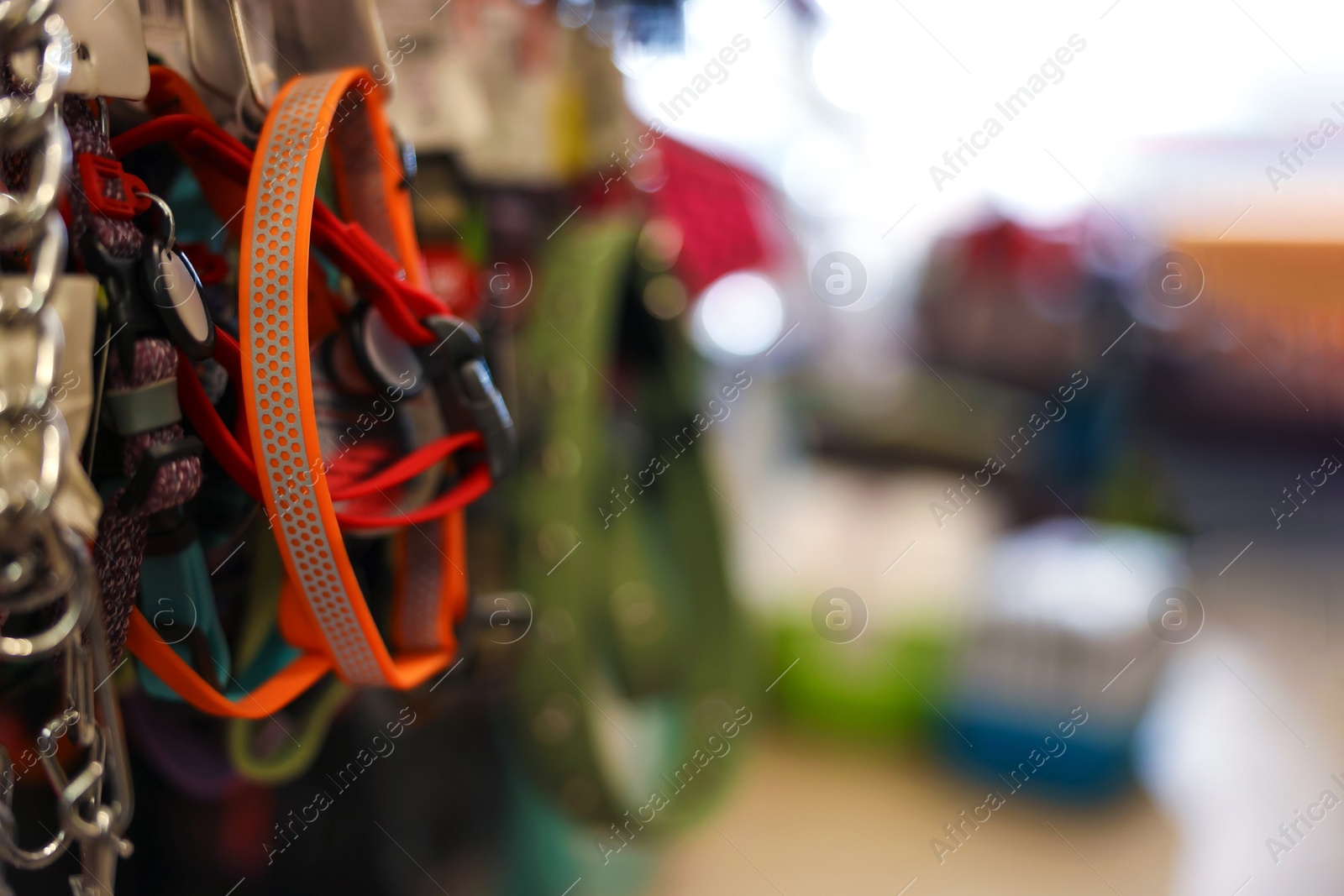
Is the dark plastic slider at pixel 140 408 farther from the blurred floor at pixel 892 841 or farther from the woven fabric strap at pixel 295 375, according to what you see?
the blurred floor at pixel 892 841

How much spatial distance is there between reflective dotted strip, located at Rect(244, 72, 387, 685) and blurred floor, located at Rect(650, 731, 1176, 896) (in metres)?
0.55

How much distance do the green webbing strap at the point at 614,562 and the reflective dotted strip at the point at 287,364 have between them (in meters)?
0.26

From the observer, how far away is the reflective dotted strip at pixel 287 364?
0.86 feet

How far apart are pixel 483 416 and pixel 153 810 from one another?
0.29 meters

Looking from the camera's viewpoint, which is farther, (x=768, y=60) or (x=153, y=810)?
(x=768, y=60)

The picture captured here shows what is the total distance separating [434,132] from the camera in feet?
1.69

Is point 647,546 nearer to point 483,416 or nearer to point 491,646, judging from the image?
point 491,646

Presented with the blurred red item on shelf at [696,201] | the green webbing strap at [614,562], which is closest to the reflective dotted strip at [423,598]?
the green webbing strap at [614,562]

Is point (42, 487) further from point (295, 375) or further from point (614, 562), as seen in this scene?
point (614, 562)

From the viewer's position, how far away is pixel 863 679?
930mm

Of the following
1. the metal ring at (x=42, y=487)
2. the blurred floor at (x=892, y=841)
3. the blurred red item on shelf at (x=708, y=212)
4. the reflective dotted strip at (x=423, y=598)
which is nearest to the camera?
the metal ring at (x=42, y=487)

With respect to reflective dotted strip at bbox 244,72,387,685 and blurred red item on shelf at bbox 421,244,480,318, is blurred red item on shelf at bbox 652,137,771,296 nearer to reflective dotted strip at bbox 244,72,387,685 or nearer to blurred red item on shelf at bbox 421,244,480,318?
blurred red item on shelf at bbox 421,244,480,318

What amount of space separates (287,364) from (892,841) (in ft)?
2.51

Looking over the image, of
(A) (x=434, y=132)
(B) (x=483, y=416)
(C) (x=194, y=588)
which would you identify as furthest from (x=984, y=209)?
(C) (x=194, y=588)
